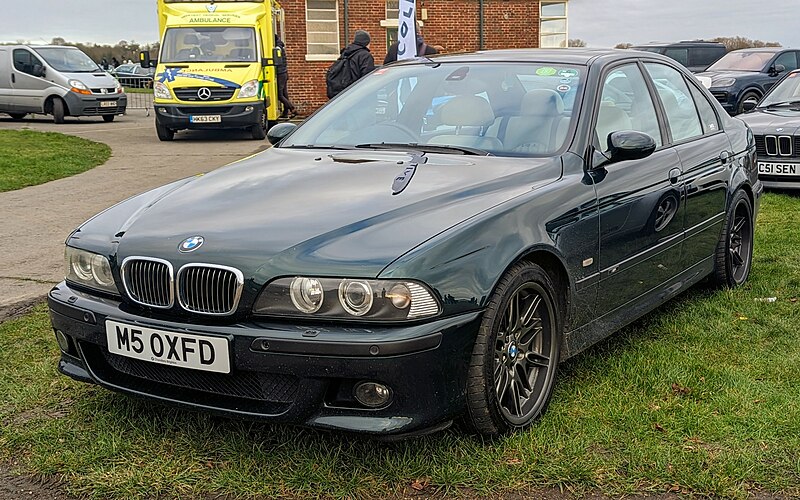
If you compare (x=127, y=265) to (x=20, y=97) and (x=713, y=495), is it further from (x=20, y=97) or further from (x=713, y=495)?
(x=20, y=97)

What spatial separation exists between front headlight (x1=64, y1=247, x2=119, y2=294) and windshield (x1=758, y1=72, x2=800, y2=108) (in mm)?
9364

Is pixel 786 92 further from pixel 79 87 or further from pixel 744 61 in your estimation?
pixel 79 87

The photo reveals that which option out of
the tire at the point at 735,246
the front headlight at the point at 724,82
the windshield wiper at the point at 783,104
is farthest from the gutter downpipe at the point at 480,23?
the tire at the point at 735,246

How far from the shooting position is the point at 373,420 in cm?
294

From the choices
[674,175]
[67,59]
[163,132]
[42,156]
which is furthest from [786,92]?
[67,59]

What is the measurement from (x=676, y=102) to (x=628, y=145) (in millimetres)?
1256

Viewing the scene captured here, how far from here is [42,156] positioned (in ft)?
43.7

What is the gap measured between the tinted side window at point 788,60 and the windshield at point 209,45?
36.2 ft

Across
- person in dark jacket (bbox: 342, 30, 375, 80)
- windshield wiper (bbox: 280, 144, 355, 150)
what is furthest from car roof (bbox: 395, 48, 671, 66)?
person in dark jacket (bbox: 342, 30, 375, 80)

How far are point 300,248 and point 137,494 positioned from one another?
100 centimetres

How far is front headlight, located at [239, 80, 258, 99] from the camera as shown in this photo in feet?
54.2

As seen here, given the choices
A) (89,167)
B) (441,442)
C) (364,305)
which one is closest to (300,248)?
(364,305)

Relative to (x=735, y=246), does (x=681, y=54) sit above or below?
above

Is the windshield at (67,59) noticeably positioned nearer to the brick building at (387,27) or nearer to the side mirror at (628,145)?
the brick building at (387,27)
